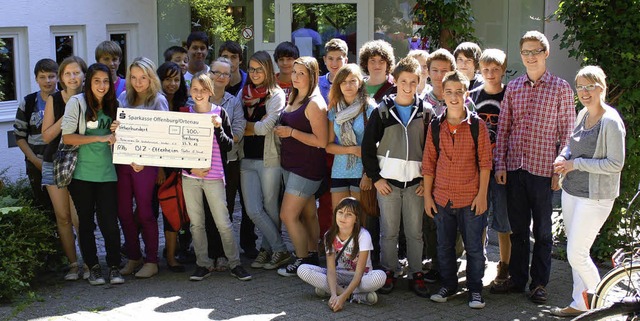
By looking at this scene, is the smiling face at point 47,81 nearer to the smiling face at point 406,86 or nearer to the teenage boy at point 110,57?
the teenage boy at point 110,57

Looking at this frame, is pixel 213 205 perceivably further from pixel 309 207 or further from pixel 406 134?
pixel 406 134

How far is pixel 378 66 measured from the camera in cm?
753

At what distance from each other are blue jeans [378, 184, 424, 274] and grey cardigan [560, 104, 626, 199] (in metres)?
1.37

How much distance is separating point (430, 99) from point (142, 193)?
8.40 ft

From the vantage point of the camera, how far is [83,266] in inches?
307

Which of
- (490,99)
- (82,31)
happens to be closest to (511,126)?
(490,99)

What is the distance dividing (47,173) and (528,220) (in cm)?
397

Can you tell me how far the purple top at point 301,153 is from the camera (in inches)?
296

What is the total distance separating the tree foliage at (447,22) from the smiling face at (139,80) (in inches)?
149

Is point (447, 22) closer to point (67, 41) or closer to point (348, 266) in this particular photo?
point (348, 266)

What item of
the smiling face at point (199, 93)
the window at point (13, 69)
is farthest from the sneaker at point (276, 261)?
the window at point (13, 69)

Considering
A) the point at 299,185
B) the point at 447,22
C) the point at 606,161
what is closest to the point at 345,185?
the point at 299,185

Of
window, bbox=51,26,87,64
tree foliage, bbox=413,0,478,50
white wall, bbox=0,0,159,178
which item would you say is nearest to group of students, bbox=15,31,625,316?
tree foliage, bbox=413,0,478,50

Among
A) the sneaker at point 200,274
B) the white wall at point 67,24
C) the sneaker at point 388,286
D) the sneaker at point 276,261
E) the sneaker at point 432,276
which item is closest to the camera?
the sneaker at point 388,286
